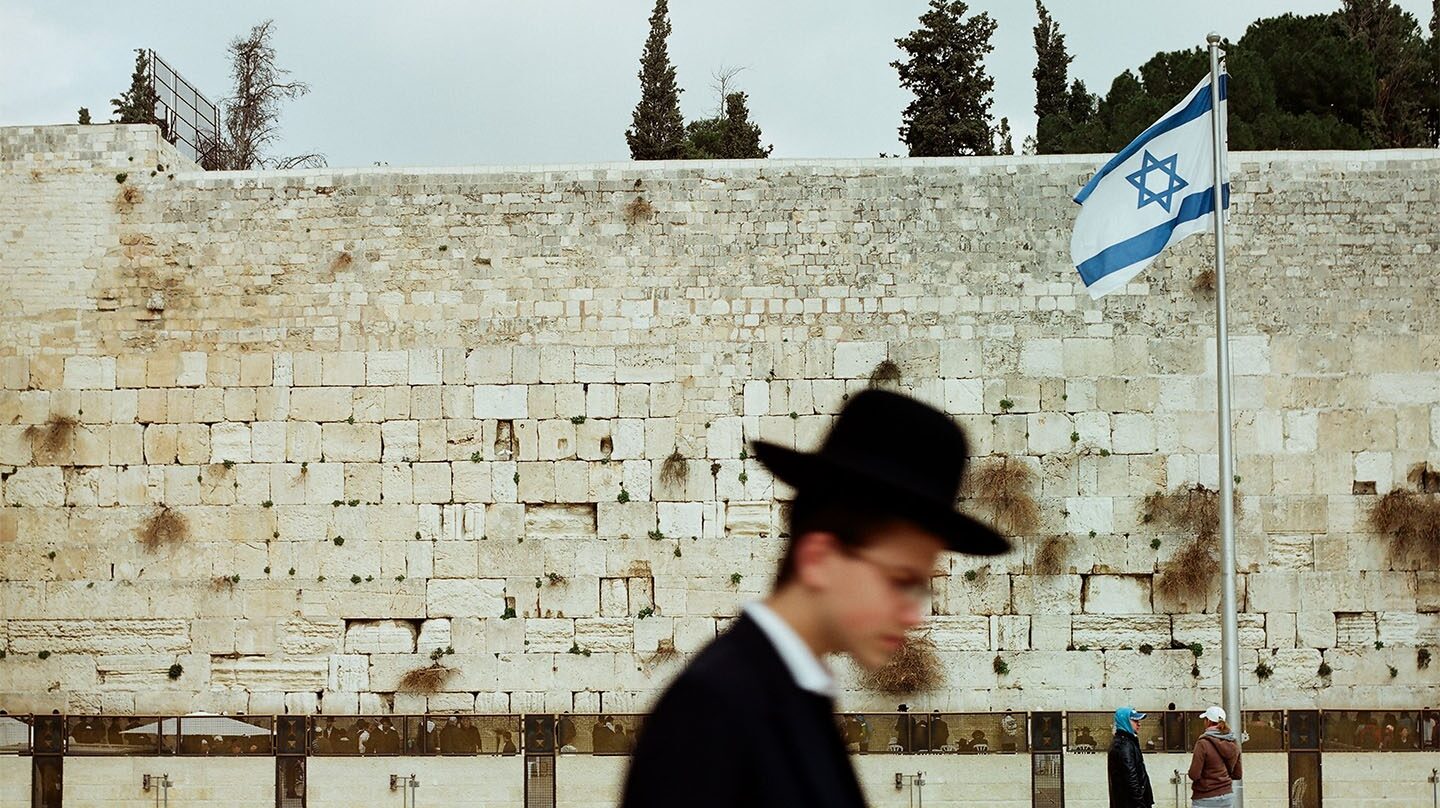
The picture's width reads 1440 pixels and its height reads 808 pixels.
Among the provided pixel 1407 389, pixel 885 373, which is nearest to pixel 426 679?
pixel 885 373

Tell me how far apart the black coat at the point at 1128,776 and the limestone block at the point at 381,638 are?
6153 millimetres

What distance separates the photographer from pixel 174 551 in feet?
43.1

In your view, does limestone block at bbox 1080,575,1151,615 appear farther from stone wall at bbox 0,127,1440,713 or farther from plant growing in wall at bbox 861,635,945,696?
plant growing in wall at bbox 861,635,945,696

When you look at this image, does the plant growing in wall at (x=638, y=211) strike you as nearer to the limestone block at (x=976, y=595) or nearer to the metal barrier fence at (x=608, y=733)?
the limestone block at (x=976, y=595)

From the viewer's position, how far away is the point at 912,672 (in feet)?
41.4

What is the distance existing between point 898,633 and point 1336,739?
472 inches

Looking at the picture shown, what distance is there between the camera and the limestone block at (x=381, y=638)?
42.3ft

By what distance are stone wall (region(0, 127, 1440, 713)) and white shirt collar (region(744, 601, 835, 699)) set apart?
10953 mm

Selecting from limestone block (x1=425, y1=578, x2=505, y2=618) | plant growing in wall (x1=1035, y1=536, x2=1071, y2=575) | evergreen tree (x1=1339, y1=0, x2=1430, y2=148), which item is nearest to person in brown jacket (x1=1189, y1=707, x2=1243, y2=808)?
plant growing in wall (x1=1035, y1=536, x2=1071, y2=575)

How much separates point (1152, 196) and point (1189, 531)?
3617 mm

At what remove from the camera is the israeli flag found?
10180 mm

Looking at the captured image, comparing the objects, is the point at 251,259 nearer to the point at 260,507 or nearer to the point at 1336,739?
the point at 260,507

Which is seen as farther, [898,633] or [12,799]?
[12,799]

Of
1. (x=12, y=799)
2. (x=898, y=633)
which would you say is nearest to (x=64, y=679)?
(x=12, y=799)
